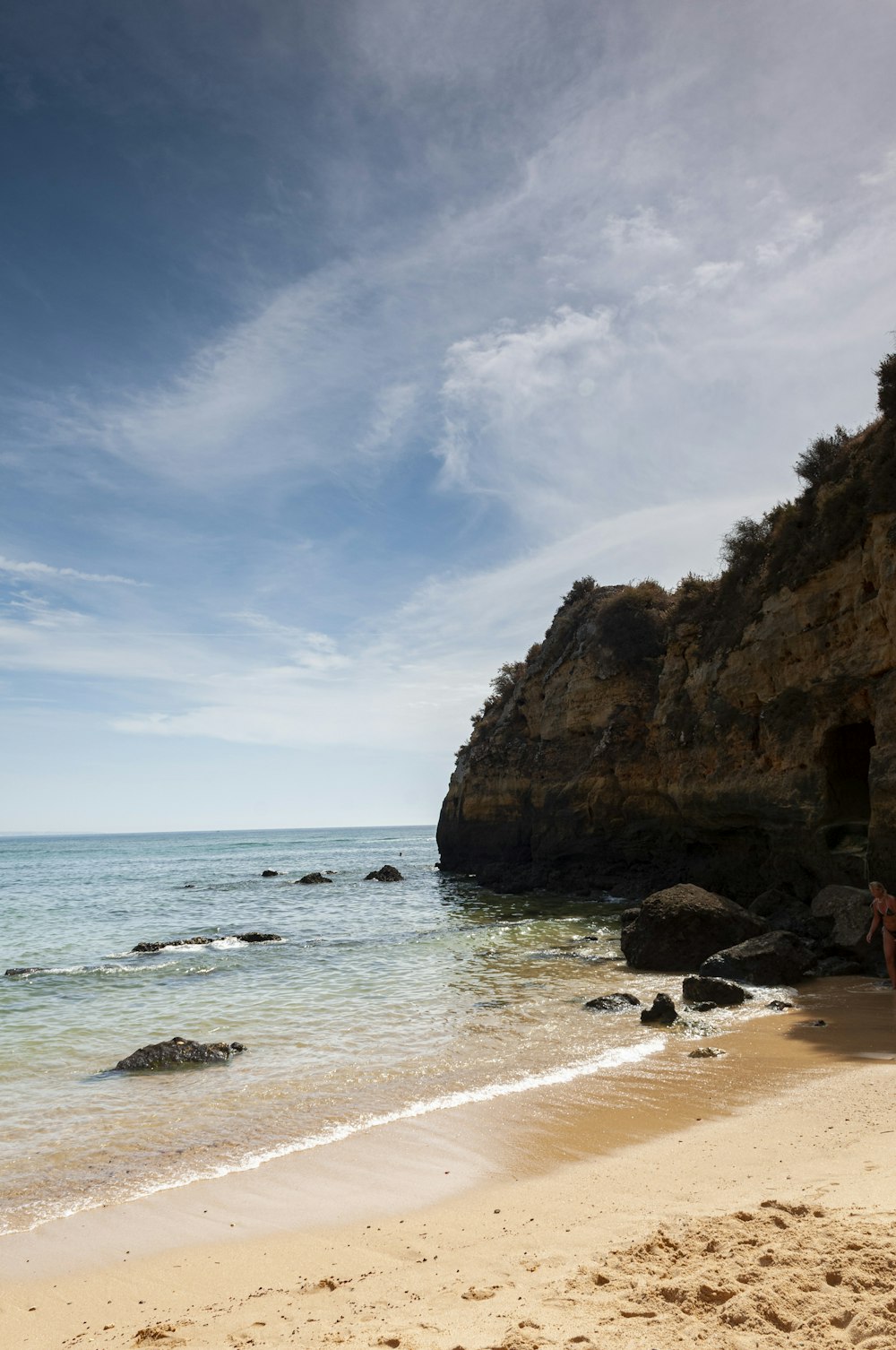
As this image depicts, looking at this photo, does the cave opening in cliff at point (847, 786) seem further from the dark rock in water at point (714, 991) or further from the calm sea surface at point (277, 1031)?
the dark rock in water at point (714, 991)

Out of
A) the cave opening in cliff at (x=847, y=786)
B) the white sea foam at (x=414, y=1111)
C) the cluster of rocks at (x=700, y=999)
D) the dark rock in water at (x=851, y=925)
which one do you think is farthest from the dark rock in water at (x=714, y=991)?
the cave opening in cliff at (x=847, y=786)

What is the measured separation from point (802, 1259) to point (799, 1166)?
190 cm

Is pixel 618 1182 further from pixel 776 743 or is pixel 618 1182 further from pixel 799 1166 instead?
pixel 776 743

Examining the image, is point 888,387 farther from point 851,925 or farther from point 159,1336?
point 159,1336

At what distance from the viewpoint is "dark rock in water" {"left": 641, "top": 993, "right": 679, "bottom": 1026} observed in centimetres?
1061

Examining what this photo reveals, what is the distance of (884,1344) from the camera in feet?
9.80

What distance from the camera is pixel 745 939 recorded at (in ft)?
48.2

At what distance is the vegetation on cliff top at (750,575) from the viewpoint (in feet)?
55.0

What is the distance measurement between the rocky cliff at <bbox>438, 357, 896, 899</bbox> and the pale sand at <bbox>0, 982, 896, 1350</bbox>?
10223mm

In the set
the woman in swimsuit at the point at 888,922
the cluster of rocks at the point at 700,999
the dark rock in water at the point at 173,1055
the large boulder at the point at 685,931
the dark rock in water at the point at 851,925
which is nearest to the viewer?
the dark rock in water at the point at 173,1055

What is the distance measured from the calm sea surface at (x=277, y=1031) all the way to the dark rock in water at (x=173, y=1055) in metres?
0.31

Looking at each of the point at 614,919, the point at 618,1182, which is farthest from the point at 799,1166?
the point at 614,919

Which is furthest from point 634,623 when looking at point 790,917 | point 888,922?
point 888,922

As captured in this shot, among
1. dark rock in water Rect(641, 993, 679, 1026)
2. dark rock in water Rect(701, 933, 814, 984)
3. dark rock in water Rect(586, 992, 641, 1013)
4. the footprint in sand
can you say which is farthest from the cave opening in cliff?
the footprint in sand
